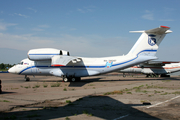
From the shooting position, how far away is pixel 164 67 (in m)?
37.1

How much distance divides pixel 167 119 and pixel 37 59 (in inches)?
812

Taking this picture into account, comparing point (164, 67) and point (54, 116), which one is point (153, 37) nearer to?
point (164, 67)

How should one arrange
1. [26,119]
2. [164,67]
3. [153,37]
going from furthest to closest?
[164,67] → [153,37] → [26,119]

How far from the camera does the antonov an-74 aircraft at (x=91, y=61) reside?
23688 millimetres

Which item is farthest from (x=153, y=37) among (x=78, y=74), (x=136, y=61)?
(x=78, y=74)

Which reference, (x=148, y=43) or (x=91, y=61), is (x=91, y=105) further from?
(x=148, y=43)

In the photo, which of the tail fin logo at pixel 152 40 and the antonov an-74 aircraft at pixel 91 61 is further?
the tail fin logo at pixel 152 40

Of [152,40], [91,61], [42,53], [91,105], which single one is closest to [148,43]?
[152,40]

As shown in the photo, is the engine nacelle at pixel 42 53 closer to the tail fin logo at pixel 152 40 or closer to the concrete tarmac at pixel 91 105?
the concrete tarmac at pixel 91 105

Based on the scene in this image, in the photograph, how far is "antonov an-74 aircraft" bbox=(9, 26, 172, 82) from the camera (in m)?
23.7

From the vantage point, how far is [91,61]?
25.0m

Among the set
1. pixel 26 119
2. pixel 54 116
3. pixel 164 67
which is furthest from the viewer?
pixel 164 67

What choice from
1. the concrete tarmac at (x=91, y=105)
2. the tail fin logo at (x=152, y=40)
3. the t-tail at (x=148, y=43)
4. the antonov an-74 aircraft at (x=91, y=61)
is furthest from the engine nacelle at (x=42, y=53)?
the tail fin logo at (x=152, y=40)

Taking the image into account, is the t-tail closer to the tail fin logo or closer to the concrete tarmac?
the tail fin logo
